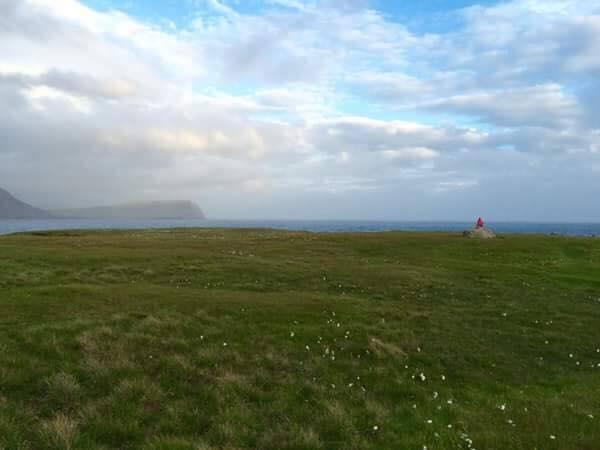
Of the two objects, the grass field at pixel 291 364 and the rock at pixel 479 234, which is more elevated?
the rock at pixel 479 234

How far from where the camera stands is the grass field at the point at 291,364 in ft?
29.6

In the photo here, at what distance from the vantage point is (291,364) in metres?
13.2

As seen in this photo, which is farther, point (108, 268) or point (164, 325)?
point (108, 268)

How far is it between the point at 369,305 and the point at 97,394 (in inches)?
576

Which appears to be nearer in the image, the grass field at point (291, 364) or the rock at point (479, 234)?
the grass field at point (291, 364)

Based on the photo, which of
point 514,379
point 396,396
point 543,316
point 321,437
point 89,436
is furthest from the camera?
point 543,316

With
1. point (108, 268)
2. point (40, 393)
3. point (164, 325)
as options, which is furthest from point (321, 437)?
point (108, 268)

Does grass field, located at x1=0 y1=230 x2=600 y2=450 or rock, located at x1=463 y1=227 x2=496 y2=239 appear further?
rock, located at x1=463 y1=227 x2=496 y2=239

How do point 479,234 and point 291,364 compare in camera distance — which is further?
point 479,234

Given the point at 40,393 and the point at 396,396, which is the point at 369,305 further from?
the point at 40,393

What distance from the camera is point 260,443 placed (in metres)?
8.63

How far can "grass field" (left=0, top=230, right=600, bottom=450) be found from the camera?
9.02 m

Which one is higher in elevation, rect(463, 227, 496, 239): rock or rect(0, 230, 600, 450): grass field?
rect(463, 227, 496, 239): rock

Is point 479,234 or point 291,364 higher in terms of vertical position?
point 479,234
